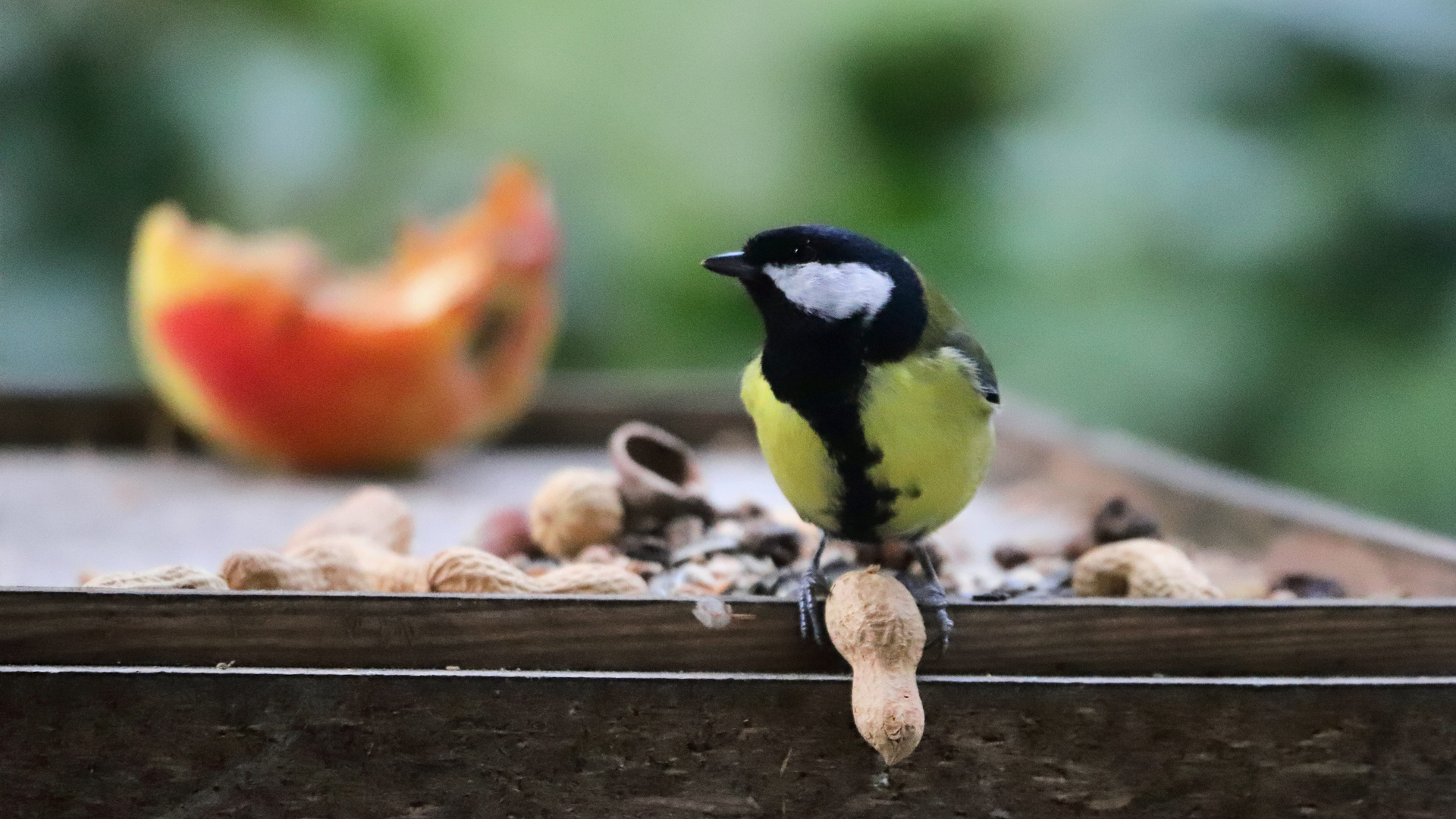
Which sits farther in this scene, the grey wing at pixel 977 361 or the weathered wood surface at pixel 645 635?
the grey wing at pixel 977 361

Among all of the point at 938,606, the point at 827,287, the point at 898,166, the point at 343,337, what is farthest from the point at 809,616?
the point at 898,166

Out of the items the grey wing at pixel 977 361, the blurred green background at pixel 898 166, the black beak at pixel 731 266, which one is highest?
the blurred green background at pixel 898 166

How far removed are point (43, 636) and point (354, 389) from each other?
1.10m

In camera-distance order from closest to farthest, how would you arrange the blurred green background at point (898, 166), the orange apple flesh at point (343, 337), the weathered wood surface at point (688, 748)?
the weathered wood surface at point (688, 748), the orange apple flesh at point (343, 337), the blurred green background at point (898, 166)

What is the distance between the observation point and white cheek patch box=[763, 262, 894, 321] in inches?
45.1

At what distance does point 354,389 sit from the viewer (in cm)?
211

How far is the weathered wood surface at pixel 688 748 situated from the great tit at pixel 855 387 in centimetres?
13

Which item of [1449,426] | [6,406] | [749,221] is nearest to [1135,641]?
[1449,426]

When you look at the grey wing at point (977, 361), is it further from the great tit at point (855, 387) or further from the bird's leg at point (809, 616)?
the bird's leg at point (809, 616)

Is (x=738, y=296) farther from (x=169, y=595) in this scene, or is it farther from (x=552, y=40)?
(x=169, y=595)

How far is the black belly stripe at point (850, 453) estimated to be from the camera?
1.14 m

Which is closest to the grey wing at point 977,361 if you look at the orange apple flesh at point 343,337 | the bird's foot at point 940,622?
the bird's foot at point 940,622

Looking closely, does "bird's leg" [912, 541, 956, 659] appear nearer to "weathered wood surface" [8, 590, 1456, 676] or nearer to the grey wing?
"weathered wood surface" [8, 590, 1456, 676]

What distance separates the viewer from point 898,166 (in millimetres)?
3336
